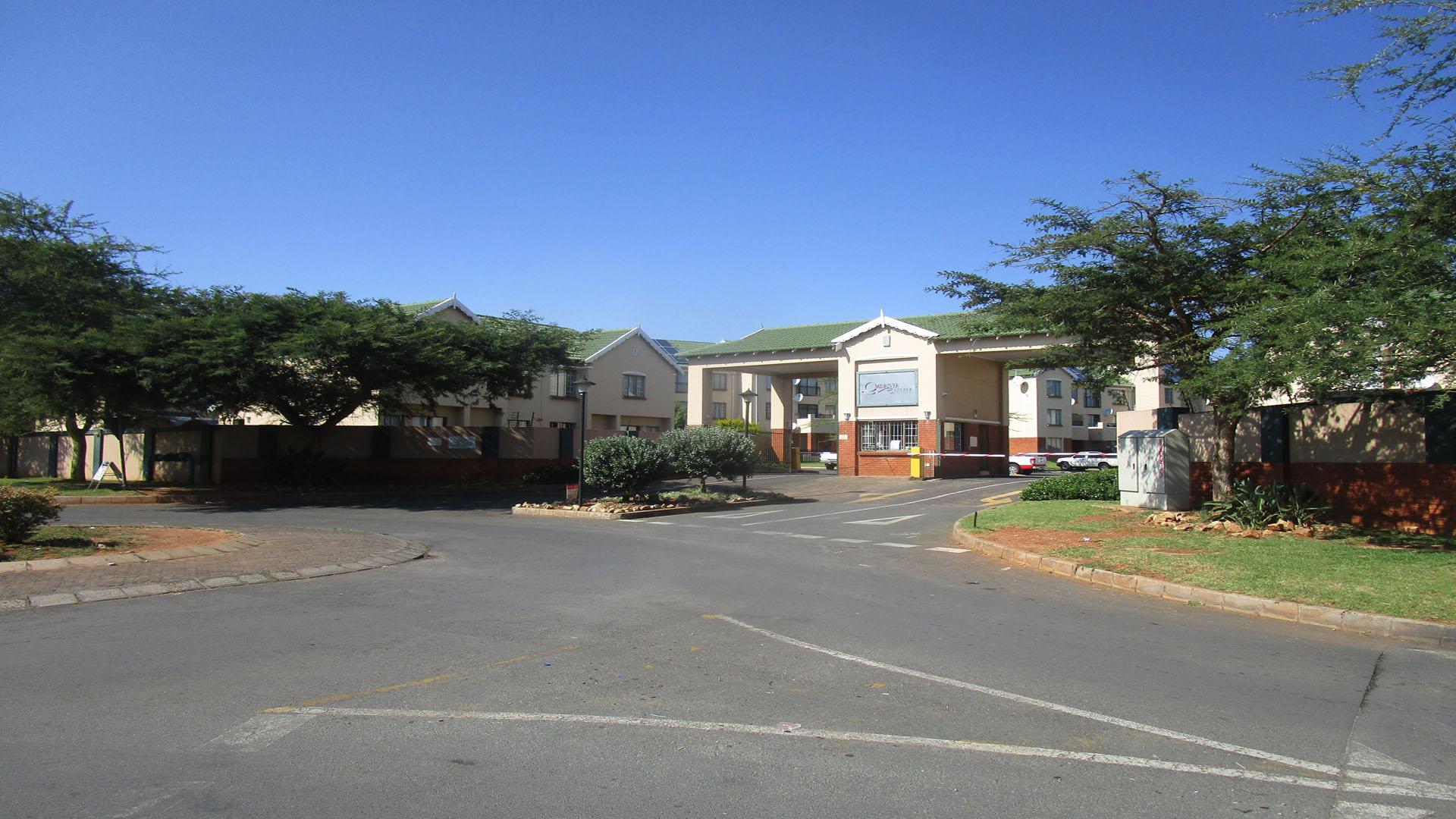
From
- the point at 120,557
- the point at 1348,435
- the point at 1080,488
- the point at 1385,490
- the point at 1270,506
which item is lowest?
the point at 120,557

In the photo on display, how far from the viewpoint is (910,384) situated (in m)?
39.8

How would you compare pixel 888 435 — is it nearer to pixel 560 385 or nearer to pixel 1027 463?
pixel 1027 463

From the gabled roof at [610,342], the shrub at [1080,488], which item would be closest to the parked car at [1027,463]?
the gabled roof at [610,342]

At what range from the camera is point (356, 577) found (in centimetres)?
1130

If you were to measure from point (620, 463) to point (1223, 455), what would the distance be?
12.8 m

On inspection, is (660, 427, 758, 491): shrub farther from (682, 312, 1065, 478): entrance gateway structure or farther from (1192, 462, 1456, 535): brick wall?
(682, 312, 1065, 478): entrance gateway structure

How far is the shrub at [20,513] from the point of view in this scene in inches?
454

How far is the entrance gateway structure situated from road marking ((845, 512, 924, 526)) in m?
16.6

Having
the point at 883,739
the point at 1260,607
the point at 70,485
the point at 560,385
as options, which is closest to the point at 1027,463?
the point at 560,385

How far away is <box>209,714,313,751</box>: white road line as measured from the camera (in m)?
4.98

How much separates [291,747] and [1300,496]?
637 inches

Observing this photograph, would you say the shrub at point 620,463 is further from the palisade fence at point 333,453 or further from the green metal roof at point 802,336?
the green metal roof at point 802,336

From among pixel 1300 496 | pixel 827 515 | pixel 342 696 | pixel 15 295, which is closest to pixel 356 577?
pixel 342 696

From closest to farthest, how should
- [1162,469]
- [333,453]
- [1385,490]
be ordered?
[1385,490], [1162,469], [333,453]
